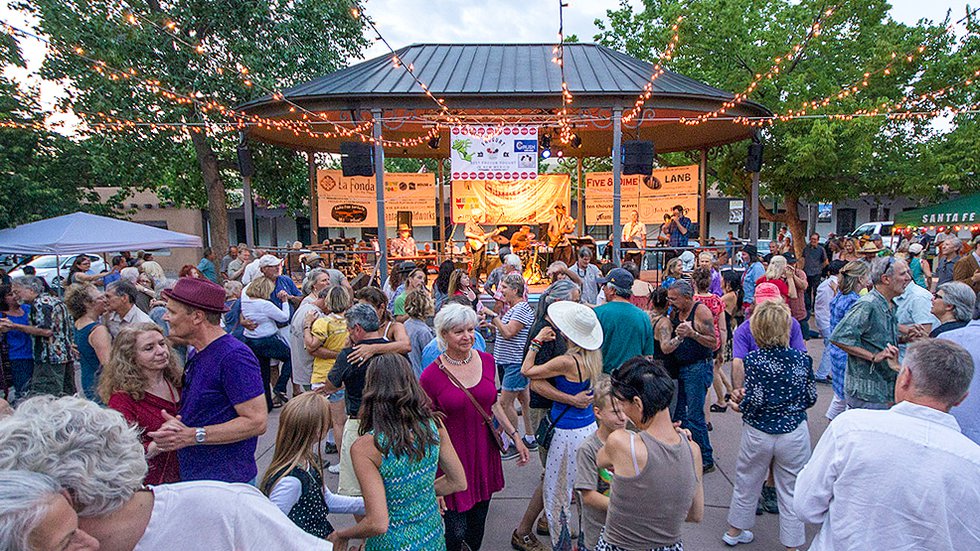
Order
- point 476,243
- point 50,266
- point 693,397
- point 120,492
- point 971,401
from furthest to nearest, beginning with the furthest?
point 50,266 → point 476,243 → point 693,397 → point 971,401 → point 120,492

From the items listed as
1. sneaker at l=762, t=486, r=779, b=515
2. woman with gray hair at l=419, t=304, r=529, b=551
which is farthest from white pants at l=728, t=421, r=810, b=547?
woman with gray hair at l=419, t=304, r=529, b=551

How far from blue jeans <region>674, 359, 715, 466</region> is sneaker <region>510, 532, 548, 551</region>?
5.35ft

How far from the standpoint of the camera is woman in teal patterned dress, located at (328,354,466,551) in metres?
2.14

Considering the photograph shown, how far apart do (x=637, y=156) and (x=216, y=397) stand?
366 inches

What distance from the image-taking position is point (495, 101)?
10359mm

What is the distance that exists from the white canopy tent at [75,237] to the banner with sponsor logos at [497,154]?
6076 mm

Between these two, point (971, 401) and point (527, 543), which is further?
point (527, 543)

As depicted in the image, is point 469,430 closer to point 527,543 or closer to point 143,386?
point 527,543

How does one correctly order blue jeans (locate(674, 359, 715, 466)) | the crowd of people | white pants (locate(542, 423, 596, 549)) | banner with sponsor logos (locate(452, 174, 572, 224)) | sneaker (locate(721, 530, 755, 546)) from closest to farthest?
the crowd of people < white pants (locate(542, 423, 596, 549)) < sneaker (locate(721, 530, 755, 546)) < blue jeans (locate(674, 359, 715, 466)) < banner with sponsor logos (locate(452, 174, 572, 224))

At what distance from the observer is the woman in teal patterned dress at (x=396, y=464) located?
214cm

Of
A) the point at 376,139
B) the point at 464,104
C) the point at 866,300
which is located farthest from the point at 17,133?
the point at 866,300

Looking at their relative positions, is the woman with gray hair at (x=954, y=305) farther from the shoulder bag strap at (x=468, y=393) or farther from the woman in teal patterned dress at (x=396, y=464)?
the woman in teal patterned dress at (x=396, y=464)

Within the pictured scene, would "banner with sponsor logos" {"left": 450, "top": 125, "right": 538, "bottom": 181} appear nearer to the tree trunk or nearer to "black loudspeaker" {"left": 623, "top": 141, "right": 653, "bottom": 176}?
"black loudspeaker" {"left": 623, "top": 141, "right": 653, "bottom": 176}

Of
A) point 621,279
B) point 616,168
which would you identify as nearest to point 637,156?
point 616,168
